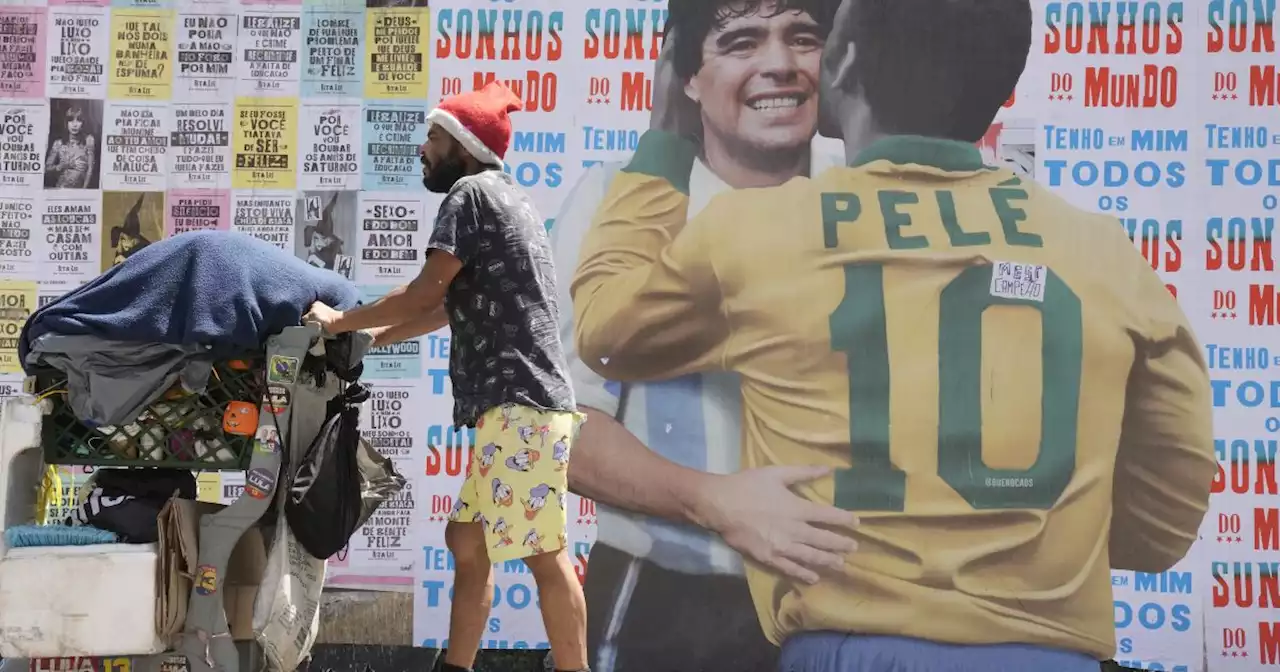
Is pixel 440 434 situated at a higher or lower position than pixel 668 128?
lower

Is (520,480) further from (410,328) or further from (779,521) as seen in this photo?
(779,521)

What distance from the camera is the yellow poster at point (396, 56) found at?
516 cm

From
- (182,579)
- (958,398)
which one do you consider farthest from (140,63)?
(958,398)

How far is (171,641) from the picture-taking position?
341 cm

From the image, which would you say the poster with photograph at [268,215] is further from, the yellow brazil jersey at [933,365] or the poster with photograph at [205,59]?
the yellow brazil jersey at [933,365]

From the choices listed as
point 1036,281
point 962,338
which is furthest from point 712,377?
point 1036,281

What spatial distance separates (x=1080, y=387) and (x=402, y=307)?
2780mm

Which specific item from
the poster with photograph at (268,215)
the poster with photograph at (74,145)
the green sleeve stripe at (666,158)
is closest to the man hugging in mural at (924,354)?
the green sleeve stripe at (666,158)

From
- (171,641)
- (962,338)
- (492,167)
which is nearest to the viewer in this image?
(171,641)

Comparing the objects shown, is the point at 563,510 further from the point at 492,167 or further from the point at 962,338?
the point at 962,338

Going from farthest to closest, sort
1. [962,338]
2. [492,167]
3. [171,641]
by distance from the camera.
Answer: [962,338] < [492,167] < [171,641]

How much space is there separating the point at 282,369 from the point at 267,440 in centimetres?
19

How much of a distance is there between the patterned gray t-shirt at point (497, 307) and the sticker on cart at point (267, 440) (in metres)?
0.49

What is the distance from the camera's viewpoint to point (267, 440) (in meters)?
3.46
